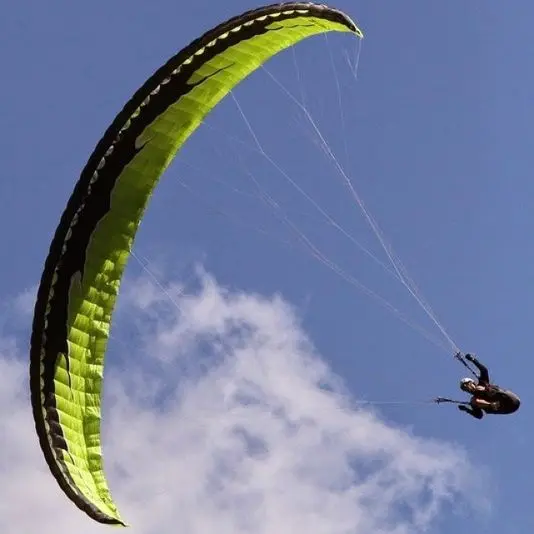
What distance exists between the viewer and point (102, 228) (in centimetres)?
2009

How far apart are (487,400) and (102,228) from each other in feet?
23.6

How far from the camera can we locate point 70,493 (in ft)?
60.9

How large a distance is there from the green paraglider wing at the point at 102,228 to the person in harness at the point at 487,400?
611 cm

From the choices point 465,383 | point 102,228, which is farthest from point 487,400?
point 102,228

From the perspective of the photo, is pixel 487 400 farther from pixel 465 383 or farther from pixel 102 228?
pixel 102 228

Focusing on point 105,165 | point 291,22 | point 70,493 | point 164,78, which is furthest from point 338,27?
point 70,493

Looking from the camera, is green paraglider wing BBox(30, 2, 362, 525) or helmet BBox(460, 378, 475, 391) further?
helmet BBox(460, 378, 475, 391)

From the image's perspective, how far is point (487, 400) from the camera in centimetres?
2138

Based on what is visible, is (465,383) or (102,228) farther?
(465,383)

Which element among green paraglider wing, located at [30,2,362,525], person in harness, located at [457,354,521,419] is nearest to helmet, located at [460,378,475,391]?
person in harness, located at [457,354,521,419]

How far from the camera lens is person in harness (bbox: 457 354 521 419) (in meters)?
21.3

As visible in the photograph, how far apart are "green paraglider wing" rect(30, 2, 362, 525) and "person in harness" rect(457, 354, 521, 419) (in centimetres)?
611

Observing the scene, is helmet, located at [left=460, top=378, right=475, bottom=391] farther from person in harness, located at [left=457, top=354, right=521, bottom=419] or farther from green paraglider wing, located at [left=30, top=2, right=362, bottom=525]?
green paraglider wing, located at [left=30, top=2, right=362, bottom=525]

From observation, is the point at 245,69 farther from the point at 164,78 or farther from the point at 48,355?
the point at 48,355
